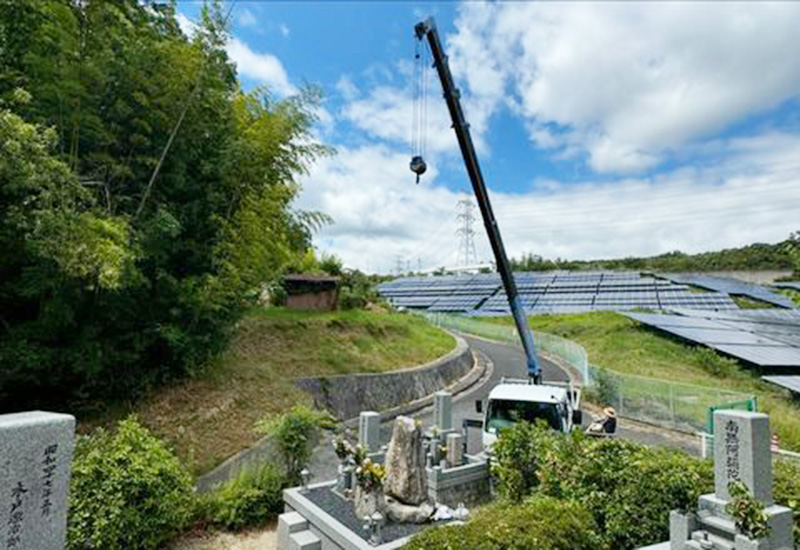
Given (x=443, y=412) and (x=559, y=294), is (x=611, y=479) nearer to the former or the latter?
(x=443, y=412)

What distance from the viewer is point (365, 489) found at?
6.00 meters

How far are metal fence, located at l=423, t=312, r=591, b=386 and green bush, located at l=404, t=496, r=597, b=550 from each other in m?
12.7

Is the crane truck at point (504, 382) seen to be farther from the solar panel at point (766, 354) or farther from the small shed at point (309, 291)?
the solar panel at point (766, 354)

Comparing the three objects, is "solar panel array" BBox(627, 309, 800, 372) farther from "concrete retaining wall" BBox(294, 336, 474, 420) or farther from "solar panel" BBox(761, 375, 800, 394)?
"concrete retaining wall" BBox(294, 336, 474, 420)

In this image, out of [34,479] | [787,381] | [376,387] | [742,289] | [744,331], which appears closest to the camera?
[34,479]

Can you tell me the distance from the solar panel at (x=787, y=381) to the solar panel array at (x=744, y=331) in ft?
3.16

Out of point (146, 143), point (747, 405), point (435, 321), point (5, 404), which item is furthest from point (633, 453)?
point (435, 321)

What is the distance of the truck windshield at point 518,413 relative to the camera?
8492 mm

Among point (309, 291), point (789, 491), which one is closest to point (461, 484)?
point (789, 491)

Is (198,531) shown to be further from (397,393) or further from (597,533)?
(397,393)

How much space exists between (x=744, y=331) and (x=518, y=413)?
65.5ft

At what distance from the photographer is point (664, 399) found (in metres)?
12.8

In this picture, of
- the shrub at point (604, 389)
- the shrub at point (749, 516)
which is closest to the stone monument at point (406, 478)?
the shrub at point (749, 516)

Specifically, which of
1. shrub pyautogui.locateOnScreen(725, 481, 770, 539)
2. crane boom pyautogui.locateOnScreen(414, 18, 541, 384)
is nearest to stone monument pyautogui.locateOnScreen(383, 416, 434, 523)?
shrub pyautogui.locateOnScreen(725, 481, 770, 539)
